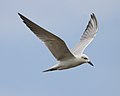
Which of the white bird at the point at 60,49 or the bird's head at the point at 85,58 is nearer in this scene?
the white bird at the point at 60,49

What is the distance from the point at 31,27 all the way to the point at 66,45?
146cm

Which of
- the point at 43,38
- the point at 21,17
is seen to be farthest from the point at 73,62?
the point at 21,17

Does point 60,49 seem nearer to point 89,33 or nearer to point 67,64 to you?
point 67,64

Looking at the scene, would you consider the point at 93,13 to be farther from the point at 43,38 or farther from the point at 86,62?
the point at 43,38

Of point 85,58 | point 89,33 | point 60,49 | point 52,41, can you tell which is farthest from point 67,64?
point 89,33

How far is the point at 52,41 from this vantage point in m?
15.7

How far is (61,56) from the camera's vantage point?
1662 centimetres

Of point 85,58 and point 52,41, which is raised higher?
point 52,41

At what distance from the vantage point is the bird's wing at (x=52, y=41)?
1477cm

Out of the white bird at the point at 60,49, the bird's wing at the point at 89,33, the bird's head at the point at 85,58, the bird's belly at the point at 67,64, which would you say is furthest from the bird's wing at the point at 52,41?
the bird's wing at the point at 89,33

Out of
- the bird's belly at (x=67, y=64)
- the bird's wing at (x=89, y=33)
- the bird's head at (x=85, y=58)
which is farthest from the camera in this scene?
the bird's wing at (x=89, y=33)

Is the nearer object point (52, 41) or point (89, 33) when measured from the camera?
point (52, 41)

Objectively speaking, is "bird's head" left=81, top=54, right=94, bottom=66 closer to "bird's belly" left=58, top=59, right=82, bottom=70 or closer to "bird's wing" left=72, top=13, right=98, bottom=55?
"bird's belly" left=58, top=59, right=82, bottom=70

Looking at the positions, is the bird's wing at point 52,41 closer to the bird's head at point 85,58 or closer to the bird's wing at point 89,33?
the bird's head at point 85,58
